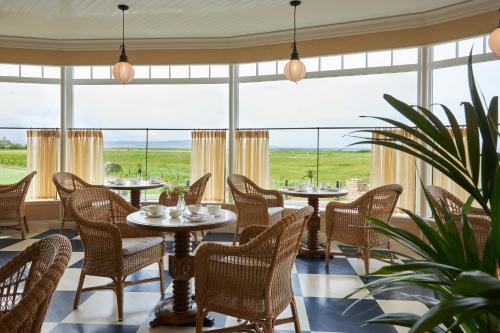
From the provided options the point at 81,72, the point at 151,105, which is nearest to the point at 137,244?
the point at 81,72

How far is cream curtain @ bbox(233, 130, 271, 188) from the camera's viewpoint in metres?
5.90

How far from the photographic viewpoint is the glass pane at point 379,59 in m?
5.52

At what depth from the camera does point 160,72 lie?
650cm

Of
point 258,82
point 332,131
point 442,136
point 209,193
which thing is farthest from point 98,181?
point 442,136

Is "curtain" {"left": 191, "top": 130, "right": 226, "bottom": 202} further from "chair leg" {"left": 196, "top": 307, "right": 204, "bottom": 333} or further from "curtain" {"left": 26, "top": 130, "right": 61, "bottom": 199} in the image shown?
"chair leg" {"left": 196, "top": 307, "right": 204, "bottom": 333}

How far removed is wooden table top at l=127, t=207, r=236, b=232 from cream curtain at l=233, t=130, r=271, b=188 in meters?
2.80

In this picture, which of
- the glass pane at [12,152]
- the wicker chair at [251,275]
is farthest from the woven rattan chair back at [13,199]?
the wicker chair at [251,275]

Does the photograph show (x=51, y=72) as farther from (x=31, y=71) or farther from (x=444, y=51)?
(x=444, y=51)

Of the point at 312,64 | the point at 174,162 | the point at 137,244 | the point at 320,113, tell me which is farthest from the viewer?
the point at 320,113

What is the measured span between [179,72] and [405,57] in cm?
366

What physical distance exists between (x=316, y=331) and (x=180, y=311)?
1075 millimetres

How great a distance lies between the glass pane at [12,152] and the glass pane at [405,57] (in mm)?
6099

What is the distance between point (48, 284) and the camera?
1380 mm

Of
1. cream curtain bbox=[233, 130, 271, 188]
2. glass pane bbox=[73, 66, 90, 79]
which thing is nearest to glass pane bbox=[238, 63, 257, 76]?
cream curtain bbox=[233, 130, 271, 188]
